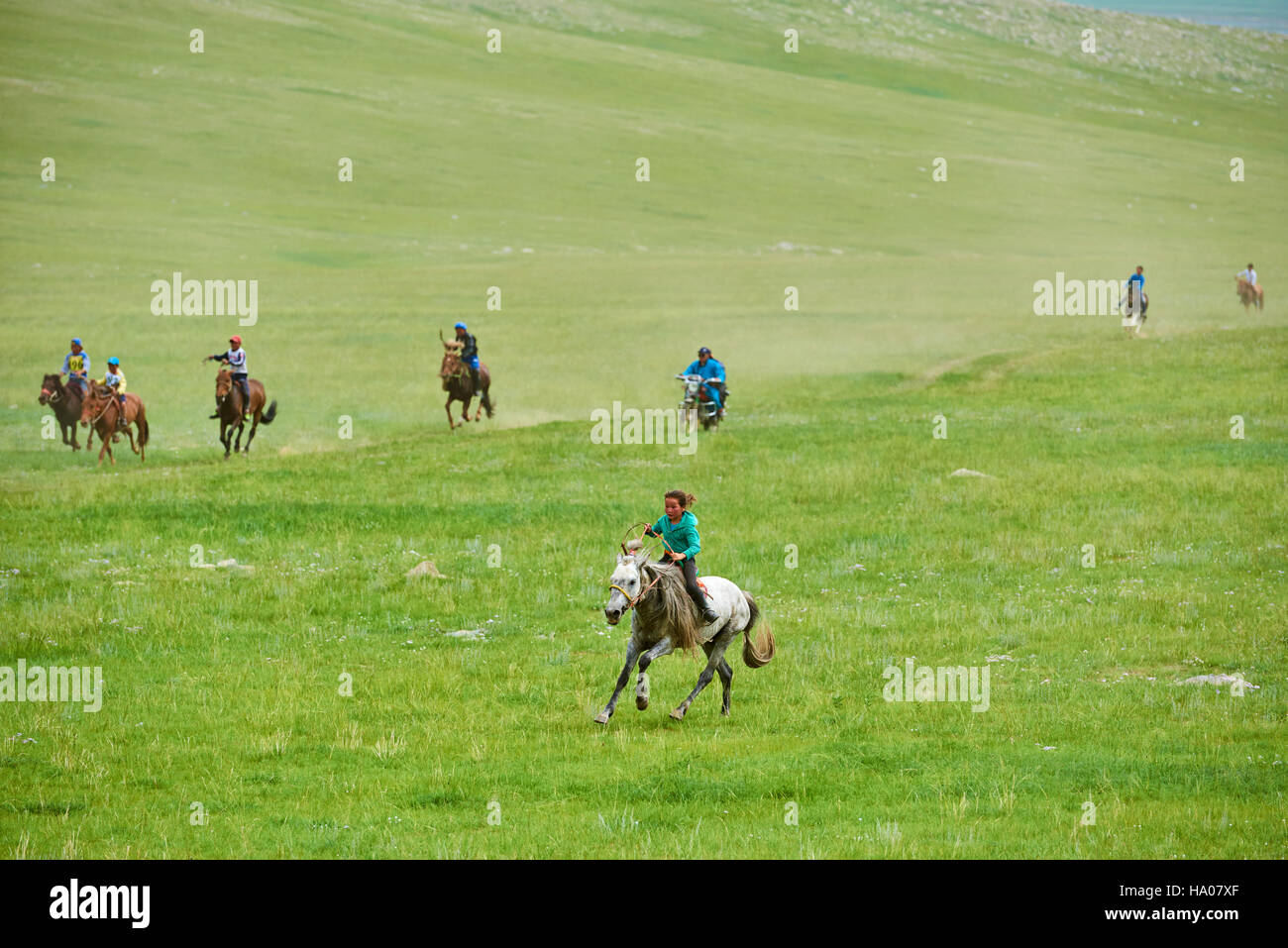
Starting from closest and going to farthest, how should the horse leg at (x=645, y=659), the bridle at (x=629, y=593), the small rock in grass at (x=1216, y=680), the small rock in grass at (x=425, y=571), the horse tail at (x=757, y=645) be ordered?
the bridle at (x=629, y=593) < the horse leg at (x=645, y=659) < the horse tail at (x=757, y=645) < the small rock in grass at (x=1216, y=680) < the small rock in grass at (x=425, y=571)

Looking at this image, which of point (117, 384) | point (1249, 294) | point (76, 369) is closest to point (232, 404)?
point (117, 384)

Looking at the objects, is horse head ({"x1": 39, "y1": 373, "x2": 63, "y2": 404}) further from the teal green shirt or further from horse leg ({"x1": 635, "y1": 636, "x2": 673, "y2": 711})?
horse leg ({"x1": 635, "y1": 636, "x2": 673, "y2": 711})

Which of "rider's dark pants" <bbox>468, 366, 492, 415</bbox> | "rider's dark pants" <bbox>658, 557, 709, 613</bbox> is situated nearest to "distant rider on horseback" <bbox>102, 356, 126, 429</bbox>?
"rider's dark pants" <bbox>468, 366, 492, 415</bbox>

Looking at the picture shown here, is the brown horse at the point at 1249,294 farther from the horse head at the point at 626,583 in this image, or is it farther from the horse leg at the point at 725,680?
the horse head at the point at 626,583

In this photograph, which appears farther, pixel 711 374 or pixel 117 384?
pixel 711 374

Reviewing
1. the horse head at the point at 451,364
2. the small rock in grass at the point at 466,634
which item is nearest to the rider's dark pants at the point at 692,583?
the small rock in grass at the point at 466,634

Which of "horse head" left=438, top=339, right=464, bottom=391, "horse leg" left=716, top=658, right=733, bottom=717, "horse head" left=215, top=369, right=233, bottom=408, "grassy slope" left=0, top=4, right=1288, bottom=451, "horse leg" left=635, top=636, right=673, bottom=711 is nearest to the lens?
"horse leg" left=635, top=636, right=673, bottom=711

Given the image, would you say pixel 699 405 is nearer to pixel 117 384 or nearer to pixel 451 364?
pixel 451 364

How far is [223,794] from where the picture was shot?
1385cm

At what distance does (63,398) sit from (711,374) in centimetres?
1812

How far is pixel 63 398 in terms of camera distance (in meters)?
40.0

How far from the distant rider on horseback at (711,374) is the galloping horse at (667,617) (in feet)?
→ 74.4

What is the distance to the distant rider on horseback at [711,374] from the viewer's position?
3941 centimetres

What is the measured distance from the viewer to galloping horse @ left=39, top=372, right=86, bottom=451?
39.9m
